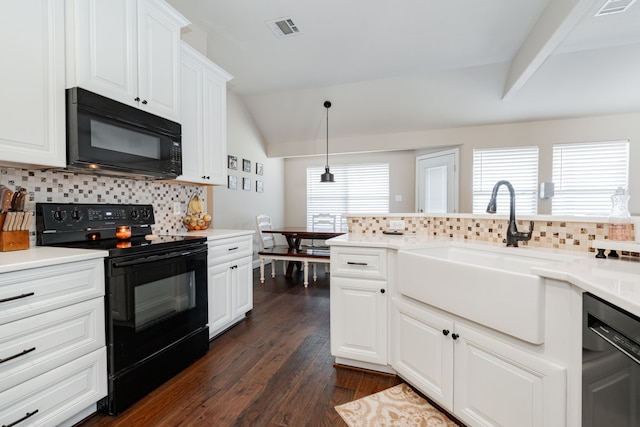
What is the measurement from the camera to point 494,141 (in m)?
4.79

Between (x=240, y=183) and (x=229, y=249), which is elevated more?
(x=240, y=183)

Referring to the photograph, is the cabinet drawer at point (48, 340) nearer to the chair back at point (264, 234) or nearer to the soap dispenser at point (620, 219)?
the soap dispenser at point (620, 219)

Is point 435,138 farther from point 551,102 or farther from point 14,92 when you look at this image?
point 14,92

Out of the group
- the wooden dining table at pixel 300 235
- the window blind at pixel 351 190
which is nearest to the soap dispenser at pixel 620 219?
the wooden dining table at pixel 300 235

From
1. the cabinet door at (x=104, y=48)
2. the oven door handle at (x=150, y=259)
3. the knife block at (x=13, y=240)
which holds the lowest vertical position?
the oven door handle at (x=150, y=259)

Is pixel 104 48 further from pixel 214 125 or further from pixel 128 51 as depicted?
pixel 214 125

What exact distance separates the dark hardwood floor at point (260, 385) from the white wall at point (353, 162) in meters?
3.94

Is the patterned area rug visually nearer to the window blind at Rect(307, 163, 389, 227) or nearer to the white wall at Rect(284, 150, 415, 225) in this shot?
the white wall at Rect(284, 150, 415, 225)

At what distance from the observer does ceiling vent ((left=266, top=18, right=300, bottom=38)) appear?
293cm

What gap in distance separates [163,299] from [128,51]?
62.1 inches

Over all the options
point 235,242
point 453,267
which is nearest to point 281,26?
point 235,242

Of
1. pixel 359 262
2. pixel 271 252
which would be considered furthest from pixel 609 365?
pixel 271 252

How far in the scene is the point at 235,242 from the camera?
2730 millimetres

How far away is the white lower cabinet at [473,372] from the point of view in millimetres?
1073
